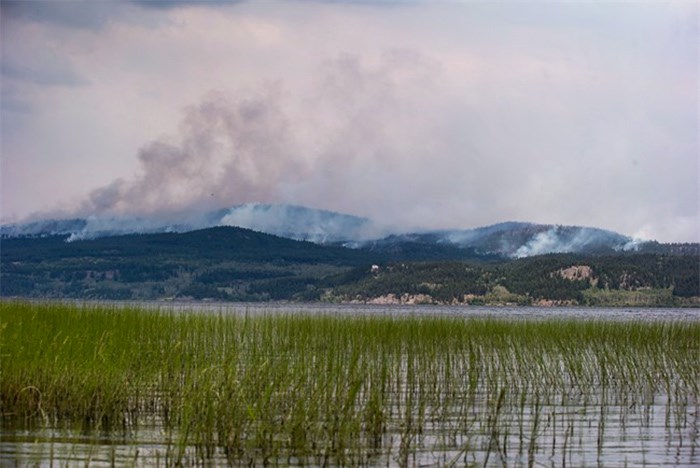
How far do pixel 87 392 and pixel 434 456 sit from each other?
5417 millimetres

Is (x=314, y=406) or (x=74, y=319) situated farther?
(x=74, y=319)

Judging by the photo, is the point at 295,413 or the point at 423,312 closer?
the point at 295,413

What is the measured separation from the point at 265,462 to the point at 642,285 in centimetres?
16432

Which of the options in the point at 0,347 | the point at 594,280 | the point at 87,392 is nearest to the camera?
the point at 87,392

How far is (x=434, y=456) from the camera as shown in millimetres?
13766

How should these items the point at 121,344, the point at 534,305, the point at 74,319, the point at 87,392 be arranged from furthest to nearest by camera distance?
the point at 534,305
the point at 74,319
the point at 121,344
the point at 87,392

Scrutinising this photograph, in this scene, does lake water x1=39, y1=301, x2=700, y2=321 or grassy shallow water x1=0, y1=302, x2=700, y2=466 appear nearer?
grassy shallow water x1=0, y1=302, x2=700, y2=466

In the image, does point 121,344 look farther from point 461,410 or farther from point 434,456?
point 434,456

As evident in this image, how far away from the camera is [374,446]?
1420cm

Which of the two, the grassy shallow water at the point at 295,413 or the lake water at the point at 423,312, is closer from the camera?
the grassy shallow water at the point at 295,413

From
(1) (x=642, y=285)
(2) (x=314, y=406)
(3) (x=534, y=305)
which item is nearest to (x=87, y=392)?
(2) (x=314, y=406)

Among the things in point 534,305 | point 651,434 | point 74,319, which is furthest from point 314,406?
point 534,305

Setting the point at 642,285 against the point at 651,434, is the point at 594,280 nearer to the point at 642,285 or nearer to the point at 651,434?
the point at 642,285

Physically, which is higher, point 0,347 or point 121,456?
point 0,347
